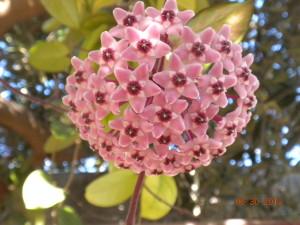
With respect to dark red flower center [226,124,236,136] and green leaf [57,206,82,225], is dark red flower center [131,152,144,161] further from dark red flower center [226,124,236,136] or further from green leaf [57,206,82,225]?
green leaf [57,206,82,225]

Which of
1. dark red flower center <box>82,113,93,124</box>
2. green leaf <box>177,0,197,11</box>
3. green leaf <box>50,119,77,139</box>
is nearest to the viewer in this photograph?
dark red flower center <box>82,113,93,124</box>

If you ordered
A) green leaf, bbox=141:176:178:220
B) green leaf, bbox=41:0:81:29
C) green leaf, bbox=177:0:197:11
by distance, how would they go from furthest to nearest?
1. green leaf, bbox=141:176:178:220
2. green leaf, bbox=41:0:81:29
3. green leaf, bbox=177:0:197:11

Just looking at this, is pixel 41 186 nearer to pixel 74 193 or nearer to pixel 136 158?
pixel 136 158

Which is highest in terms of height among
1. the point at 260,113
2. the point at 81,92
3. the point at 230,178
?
the point at 260,113

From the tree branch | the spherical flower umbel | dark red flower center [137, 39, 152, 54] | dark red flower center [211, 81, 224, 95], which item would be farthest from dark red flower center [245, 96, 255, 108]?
the tree branch

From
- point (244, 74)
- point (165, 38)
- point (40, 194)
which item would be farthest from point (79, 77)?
point (40, 194)

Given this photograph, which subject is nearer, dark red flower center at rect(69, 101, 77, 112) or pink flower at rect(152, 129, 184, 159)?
pink flower at rect(152, 129, 184, 159)

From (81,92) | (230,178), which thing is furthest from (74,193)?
(81,92)
